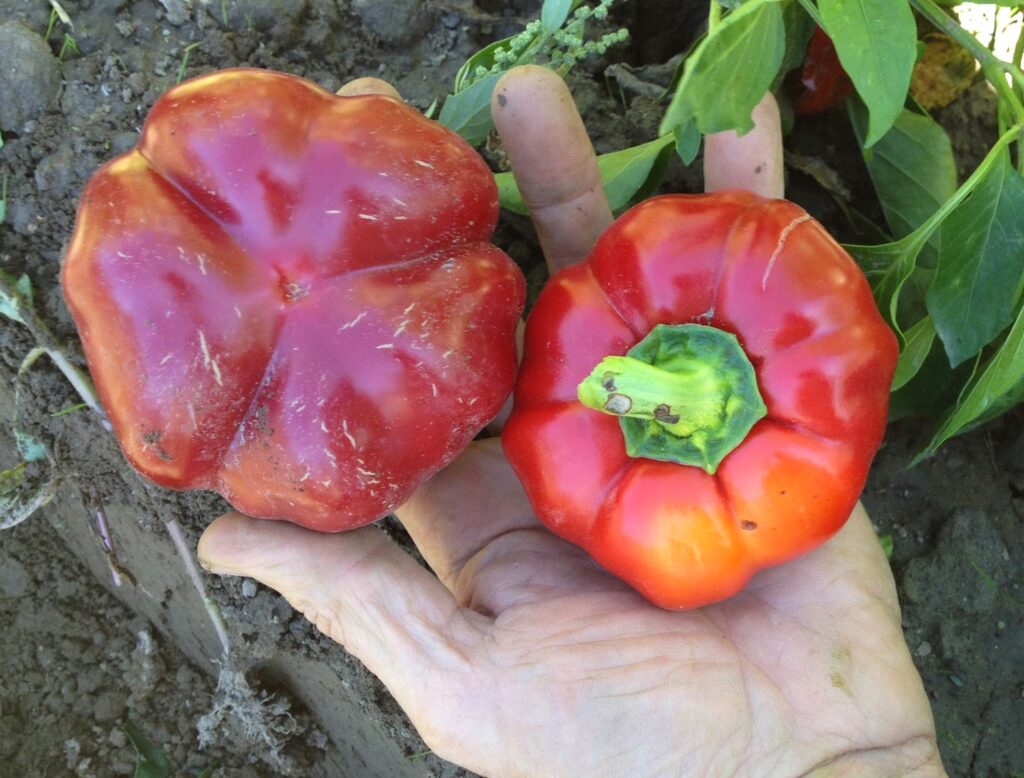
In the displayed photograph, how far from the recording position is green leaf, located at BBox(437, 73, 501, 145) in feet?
6.80

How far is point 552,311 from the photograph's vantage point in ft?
5.98

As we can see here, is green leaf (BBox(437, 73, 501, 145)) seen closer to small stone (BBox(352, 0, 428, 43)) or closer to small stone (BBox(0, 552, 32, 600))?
small stone (BBox(352, 0, 428, 43))

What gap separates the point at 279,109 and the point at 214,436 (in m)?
0.57

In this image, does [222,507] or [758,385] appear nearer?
[758,385]

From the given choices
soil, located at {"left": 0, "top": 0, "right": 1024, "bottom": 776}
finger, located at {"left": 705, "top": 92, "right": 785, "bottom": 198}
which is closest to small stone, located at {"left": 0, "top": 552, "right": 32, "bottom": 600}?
soil, located at {"left": 0, "top": 0, "right": 1024, "bottom": 776}

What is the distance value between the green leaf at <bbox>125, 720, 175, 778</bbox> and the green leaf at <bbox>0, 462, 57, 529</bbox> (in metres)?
0.81

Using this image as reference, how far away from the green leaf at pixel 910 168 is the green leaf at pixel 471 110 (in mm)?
877

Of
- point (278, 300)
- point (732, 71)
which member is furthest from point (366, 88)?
point (732, 71)

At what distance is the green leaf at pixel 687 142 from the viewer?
5.79ft

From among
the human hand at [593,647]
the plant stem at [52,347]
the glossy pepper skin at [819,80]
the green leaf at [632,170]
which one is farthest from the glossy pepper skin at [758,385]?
the plant stem at [52,347]

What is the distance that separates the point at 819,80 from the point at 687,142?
839 mm

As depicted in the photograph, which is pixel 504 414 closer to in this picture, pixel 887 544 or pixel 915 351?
pixel 915 351

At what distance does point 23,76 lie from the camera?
7.25ft

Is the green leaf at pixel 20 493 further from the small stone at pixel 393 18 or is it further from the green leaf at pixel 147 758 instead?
the small stone at pixel 393 18
